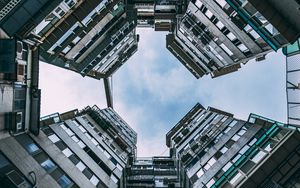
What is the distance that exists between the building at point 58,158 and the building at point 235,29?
2025 centimetres

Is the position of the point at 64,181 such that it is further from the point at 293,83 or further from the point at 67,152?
the point at 293,83

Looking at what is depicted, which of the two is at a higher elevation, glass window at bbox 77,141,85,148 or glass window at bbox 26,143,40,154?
glass window at bbox 77,141,85,148

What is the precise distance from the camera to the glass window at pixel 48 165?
74.9ft

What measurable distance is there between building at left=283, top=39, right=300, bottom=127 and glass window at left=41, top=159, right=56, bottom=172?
62.5ft

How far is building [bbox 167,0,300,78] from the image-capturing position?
19094mm

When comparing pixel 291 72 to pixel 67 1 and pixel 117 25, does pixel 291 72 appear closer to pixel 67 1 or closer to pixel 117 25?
pixel 67 1

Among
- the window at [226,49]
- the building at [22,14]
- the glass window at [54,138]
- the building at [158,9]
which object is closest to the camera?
the building at [22,14]

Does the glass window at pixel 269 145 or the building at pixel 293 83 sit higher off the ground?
the building at pixel 293 83

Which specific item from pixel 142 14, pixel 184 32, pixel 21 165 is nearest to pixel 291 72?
pixel 21 165

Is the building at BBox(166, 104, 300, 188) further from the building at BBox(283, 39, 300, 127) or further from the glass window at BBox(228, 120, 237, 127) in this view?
the building at BBox(283, 39, 300, 127)

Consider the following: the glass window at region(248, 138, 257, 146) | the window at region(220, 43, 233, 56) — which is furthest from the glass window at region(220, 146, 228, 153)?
the window at region(220, 43, 233, 56)

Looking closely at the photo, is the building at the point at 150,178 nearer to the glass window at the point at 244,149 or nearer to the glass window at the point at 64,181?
the glass window at the point at 244,149

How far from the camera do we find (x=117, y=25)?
135ft

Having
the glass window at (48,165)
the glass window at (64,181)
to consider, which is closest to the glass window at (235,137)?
the glass window at (64,181)
